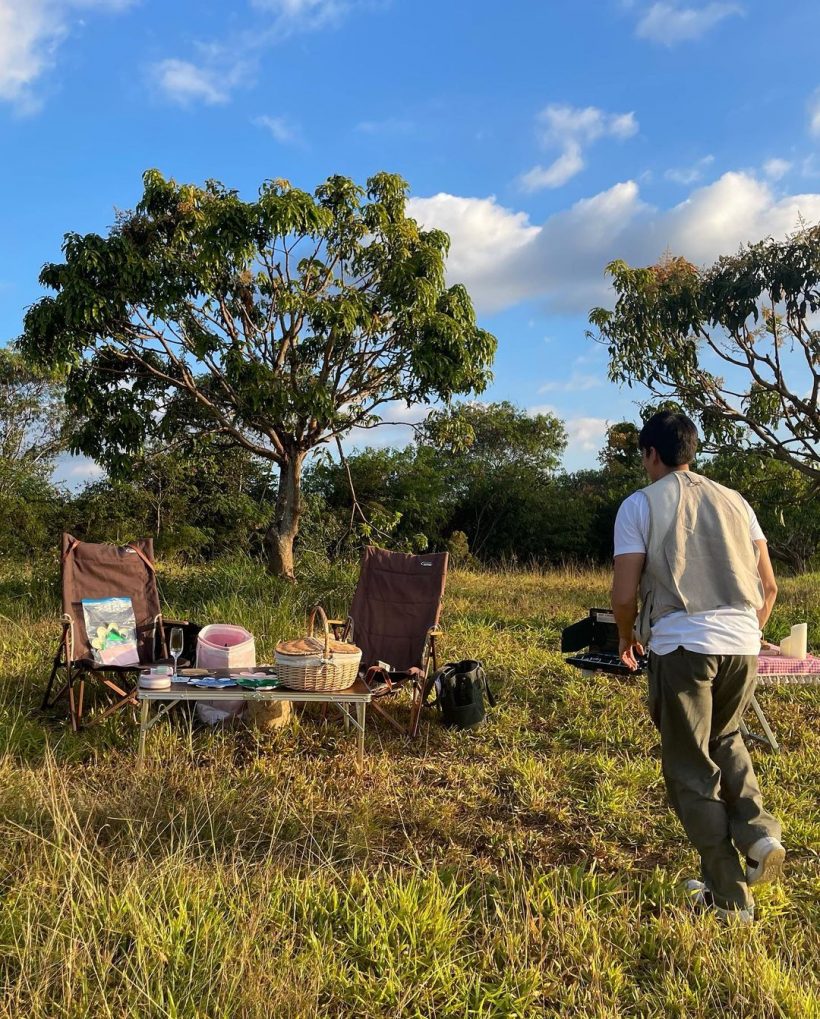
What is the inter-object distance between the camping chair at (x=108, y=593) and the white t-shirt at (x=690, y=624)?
120 inches

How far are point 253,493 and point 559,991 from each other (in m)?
14.4

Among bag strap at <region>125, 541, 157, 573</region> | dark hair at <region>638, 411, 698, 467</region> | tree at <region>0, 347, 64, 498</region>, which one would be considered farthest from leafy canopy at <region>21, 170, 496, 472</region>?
tree at <region>0, 347, 64, 498</region>

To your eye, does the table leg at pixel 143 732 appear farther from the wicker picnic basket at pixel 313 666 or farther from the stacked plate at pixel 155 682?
the wicker picnic basket at pixel 313 666

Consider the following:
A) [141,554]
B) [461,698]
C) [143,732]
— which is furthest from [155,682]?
[461,698]

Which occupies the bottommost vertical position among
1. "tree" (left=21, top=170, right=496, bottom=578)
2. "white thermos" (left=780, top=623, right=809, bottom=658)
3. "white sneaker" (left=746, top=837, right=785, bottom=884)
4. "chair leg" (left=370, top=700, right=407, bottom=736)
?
"chair leg" (left=370, top=700, right=407, bottom=736)

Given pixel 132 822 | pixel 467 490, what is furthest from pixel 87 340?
pixel 467 490

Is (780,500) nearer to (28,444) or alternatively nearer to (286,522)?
(286,522)

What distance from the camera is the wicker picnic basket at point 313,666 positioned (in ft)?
11.9

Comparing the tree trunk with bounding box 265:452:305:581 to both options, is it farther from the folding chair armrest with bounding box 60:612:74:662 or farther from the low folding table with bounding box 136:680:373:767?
the low folding table with bounding box 136:680:373:767

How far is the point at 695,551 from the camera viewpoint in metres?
2.30

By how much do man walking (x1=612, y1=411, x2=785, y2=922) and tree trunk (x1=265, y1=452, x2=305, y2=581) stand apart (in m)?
6.02

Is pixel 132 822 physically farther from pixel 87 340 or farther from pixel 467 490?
pixel 467 490

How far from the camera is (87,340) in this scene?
22.8ft

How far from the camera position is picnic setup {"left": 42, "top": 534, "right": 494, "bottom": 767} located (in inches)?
143
